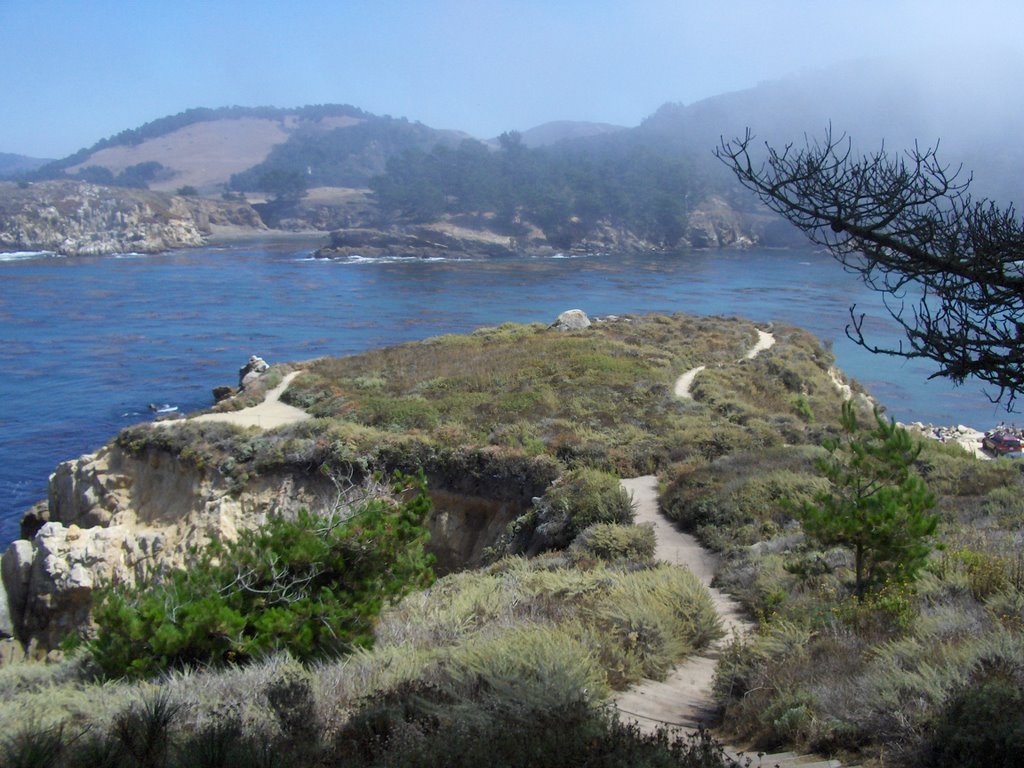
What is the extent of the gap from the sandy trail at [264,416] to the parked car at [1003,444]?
21993 mm

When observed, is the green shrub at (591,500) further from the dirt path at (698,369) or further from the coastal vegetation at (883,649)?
the dirt path at (698,369)

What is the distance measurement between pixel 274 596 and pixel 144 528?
41.8 feet

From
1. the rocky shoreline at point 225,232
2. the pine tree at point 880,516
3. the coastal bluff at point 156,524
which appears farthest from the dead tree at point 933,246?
the rocky shoreline at point 225,232

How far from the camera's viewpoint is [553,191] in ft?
382

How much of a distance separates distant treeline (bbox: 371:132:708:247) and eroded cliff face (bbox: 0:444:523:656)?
3657 inches

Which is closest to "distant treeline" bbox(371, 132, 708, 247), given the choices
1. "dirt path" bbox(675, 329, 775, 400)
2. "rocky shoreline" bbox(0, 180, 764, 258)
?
"rocky shoreline" bbox(0, 180, 764, 258)

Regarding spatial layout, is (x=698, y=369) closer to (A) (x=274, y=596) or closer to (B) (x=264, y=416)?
(B) (x=264, y=416)

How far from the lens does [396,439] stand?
18.2 m

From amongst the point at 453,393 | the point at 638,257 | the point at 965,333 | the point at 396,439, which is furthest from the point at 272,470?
the point at 638,257

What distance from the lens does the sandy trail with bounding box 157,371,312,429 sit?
21.2 metres

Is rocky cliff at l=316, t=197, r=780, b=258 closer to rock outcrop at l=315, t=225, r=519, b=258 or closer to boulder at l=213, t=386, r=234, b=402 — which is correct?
rock outcrop at l=315, t=225, r=519, b=258

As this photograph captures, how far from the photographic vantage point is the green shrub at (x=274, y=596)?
6859 millimetres

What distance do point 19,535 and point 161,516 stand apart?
5.92 metres

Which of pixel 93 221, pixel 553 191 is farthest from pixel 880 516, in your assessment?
A: pixel 93 221
